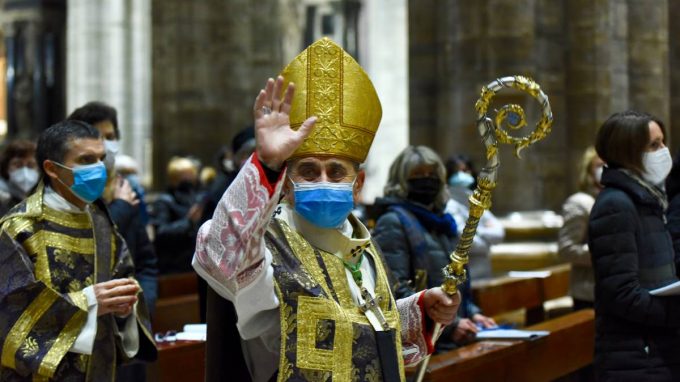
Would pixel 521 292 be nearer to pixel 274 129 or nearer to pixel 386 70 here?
pixel 274 129

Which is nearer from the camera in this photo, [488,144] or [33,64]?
[488,144]

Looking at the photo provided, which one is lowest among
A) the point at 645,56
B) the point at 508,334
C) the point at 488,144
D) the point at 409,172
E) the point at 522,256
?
the point at 522,256

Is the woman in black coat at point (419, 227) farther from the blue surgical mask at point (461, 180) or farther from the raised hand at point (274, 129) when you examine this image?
the blue surgical mask at point (461, 180)

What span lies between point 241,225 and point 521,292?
16.2ft

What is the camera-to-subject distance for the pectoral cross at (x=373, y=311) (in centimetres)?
299

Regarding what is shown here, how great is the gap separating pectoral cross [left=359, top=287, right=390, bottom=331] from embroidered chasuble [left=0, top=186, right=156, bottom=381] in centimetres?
130

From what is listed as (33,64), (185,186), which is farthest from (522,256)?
(33,64)

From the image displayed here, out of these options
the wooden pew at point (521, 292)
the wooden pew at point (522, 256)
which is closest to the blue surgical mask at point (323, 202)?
the wooden pew at point (521, 292)

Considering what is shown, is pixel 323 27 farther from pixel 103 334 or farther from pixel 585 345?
pixel 103 334

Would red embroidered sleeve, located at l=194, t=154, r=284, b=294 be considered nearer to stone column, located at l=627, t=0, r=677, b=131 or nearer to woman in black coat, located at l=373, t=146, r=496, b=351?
woman in black coat, located at l=373, t=146, r=496, b=351

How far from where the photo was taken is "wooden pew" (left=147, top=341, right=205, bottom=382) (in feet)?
16.1

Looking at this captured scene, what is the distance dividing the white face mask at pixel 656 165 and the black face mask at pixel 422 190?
96 centimetres

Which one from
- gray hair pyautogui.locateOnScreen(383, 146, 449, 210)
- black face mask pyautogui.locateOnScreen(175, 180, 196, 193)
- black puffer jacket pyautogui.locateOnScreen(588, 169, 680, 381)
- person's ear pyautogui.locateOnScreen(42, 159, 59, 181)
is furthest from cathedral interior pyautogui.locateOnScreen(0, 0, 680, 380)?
black face mask pyautogui.locateOnScreen(175, 180, 196, 193)

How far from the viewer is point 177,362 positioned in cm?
500
